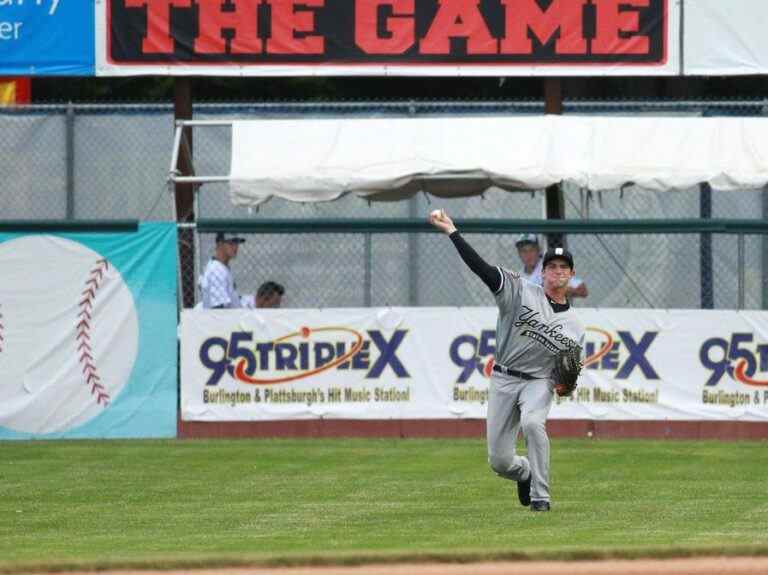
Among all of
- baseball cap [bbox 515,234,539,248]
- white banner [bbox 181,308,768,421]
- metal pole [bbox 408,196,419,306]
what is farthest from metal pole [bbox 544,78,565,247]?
metal pole [bbox 408,196,419,306]

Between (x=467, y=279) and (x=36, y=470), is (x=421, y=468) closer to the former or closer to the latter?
(x=36, y=470)

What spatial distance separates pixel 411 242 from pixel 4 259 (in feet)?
15.5

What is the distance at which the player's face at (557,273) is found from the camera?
10.2 metres

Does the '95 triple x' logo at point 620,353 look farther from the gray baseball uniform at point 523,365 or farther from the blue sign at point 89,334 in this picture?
the gray baseball uniform at point 523,365

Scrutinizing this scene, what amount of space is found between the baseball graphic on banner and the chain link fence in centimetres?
96

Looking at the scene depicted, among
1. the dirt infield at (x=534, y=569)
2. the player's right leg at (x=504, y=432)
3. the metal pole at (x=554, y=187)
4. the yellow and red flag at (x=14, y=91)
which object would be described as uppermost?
the yellow and red flag at (x=14, y=91)

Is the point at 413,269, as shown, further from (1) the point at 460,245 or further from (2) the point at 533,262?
(1) the point at 460,245

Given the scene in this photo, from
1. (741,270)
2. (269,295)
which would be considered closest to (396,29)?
(269,295)

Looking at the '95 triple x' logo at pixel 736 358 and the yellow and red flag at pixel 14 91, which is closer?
the '95 triple x' logo at pixel 736 358

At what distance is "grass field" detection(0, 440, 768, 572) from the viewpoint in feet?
27.4

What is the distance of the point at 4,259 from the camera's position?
1538 cm

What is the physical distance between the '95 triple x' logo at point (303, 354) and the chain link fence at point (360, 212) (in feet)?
3.27

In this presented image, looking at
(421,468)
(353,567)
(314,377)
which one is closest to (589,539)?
(353,567)

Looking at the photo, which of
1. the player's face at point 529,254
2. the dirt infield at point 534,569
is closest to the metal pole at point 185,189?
the player's face at point 529,254
